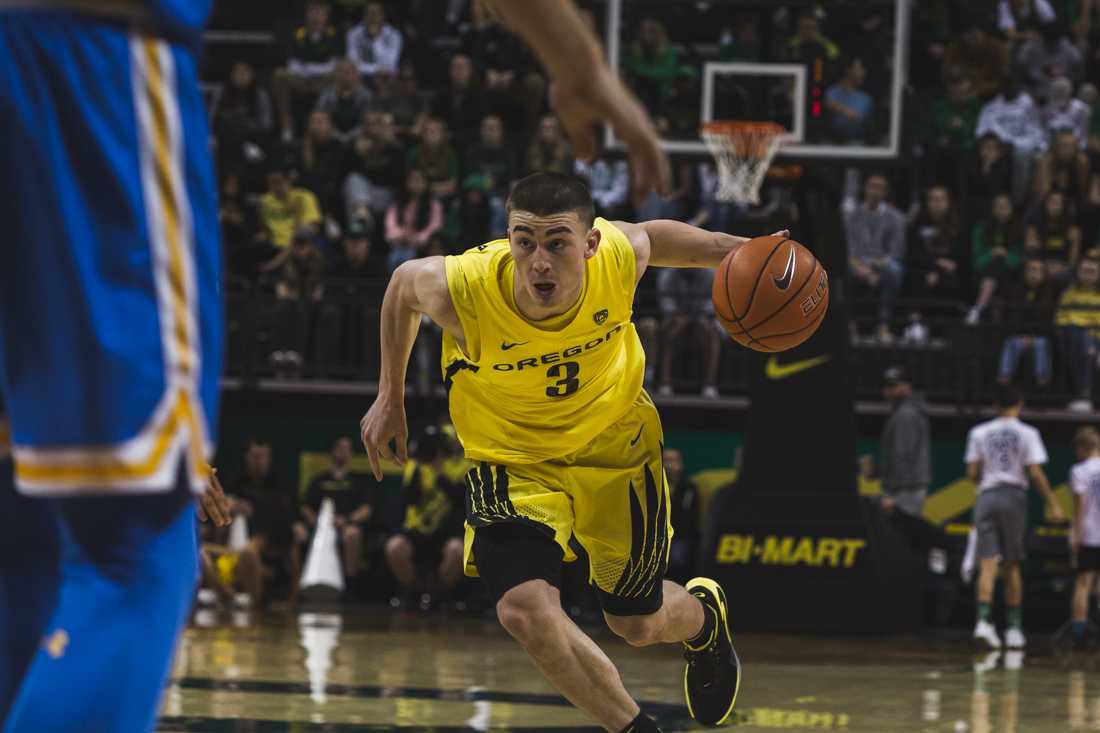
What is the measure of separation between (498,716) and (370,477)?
28.3 feet

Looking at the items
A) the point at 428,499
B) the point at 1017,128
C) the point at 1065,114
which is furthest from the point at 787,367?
the point at 1065,114

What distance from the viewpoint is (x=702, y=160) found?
12844mm

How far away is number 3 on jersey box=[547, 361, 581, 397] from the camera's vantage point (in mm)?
5469

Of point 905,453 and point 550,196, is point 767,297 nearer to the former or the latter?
point 550,196

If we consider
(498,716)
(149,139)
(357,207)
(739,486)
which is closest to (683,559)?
(739,486)

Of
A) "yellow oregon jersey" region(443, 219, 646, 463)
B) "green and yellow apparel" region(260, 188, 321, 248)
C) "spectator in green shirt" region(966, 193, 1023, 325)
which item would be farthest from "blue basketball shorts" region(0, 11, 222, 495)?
"green and yellow apparel" region(260, 188, 321, 248)

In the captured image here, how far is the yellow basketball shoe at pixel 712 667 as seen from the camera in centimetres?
612

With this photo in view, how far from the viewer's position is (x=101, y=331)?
7.20 ft

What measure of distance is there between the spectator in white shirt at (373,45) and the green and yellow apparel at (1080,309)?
773cm

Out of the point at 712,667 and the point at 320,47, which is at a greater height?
the point at 320,47

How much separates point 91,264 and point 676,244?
345 cm

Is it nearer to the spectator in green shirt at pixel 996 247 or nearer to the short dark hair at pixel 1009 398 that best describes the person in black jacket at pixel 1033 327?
the spectator in green shirt at pixel 996 247

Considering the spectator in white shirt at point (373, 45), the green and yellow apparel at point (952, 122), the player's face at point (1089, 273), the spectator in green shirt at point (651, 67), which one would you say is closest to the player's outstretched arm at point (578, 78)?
the spectator in green shirt at point (651, 67)

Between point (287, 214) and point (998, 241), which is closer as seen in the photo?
point (998, 241)
